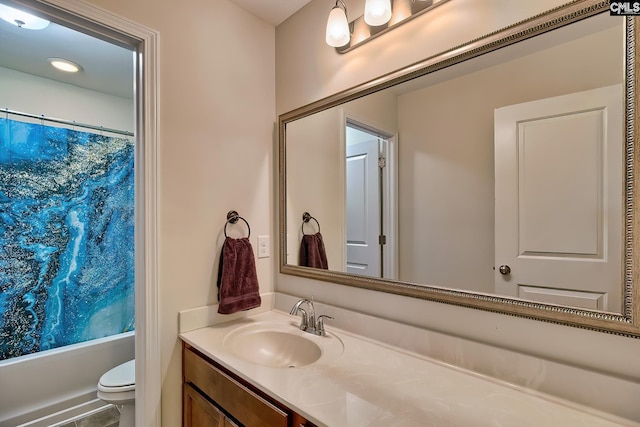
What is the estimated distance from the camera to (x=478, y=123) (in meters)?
1.02

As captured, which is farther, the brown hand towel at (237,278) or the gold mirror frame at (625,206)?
the brown hand towel at (237,278)

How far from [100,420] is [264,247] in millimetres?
1742

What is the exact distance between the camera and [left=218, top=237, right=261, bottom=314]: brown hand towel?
1.42 meters

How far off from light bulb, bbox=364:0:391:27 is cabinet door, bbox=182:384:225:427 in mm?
1594

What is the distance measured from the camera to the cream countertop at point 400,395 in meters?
0.73

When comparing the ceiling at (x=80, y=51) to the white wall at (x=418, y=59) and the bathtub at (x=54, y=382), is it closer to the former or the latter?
the white wall at (x=418, y=59)

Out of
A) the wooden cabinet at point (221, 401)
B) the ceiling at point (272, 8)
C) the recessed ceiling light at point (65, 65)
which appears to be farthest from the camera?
the recessed ceiling light at point (65, 65)

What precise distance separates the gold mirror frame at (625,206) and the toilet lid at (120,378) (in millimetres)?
1568

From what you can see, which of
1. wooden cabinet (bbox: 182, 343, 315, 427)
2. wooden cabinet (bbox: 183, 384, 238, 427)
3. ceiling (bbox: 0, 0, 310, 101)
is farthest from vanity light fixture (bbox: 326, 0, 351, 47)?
wooden cabinet (bbox: 183, 384, 238, 427)

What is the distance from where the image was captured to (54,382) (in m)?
2.01

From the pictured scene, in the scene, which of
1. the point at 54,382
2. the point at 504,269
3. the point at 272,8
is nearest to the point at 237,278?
the point at 504,269

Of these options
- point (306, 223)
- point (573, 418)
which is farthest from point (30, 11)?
Result: point (573, 418)

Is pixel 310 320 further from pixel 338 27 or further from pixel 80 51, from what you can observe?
pixel 80 51

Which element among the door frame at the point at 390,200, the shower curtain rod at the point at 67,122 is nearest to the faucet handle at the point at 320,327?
the door frame at the point at 390,200
